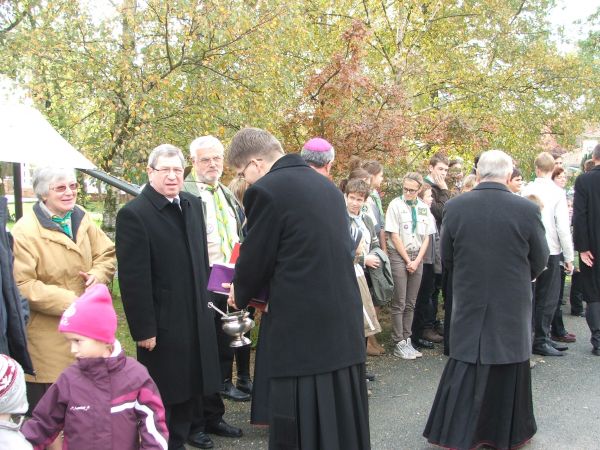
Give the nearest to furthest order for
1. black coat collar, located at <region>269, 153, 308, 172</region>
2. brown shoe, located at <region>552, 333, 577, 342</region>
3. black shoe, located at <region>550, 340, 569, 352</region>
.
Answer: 1. black coat collar, located at <region>269, 153, 308, 172</region>
2. black shoe, located at <region>550, 340, 569, 352</region>
3. brown shoe, located at <region>552, 333, 577, 342</region>

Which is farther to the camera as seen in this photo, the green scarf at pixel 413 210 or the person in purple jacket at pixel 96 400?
the green scarf at pixel 413 210

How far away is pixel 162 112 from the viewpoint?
737 cm

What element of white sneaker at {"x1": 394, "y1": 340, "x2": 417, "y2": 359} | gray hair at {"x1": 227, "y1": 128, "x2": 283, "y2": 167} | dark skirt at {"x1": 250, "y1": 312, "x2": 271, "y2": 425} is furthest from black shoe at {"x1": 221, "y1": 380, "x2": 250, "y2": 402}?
gray hair at {"x1": 227, "y1": 128, "x2": 283, "y2": 167}

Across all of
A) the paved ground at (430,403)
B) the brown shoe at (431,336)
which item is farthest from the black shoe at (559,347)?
the brown shoe at (431,336)

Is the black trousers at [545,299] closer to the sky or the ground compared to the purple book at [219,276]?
closer to the ground

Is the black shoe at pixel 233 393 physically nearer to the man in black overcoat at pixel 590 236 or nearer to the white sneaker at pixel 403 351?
the white sneaker at pixel 403 351

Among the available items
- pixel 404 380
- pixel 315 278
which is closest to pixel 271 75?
pixel 404 380

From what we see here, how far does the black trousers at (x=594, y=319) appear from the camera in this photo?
265 inches

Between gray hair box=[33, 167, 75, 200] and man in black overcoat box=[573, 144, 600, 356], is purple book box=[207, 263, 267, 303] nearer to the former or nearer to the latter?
gray hair box=[33, 167, 75, 200]

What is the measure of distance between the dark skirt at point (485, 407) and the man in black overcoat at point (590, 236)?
9.48 ft

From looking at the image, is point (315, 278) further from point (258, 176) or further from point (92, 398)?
point (92, 398)

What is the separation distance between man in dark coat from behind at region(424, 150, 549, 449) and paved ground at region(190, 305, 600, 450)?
0.41m

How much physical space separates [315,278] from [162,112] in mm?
4973

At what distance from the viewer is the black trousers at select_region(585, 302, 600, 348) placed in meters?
6.74
